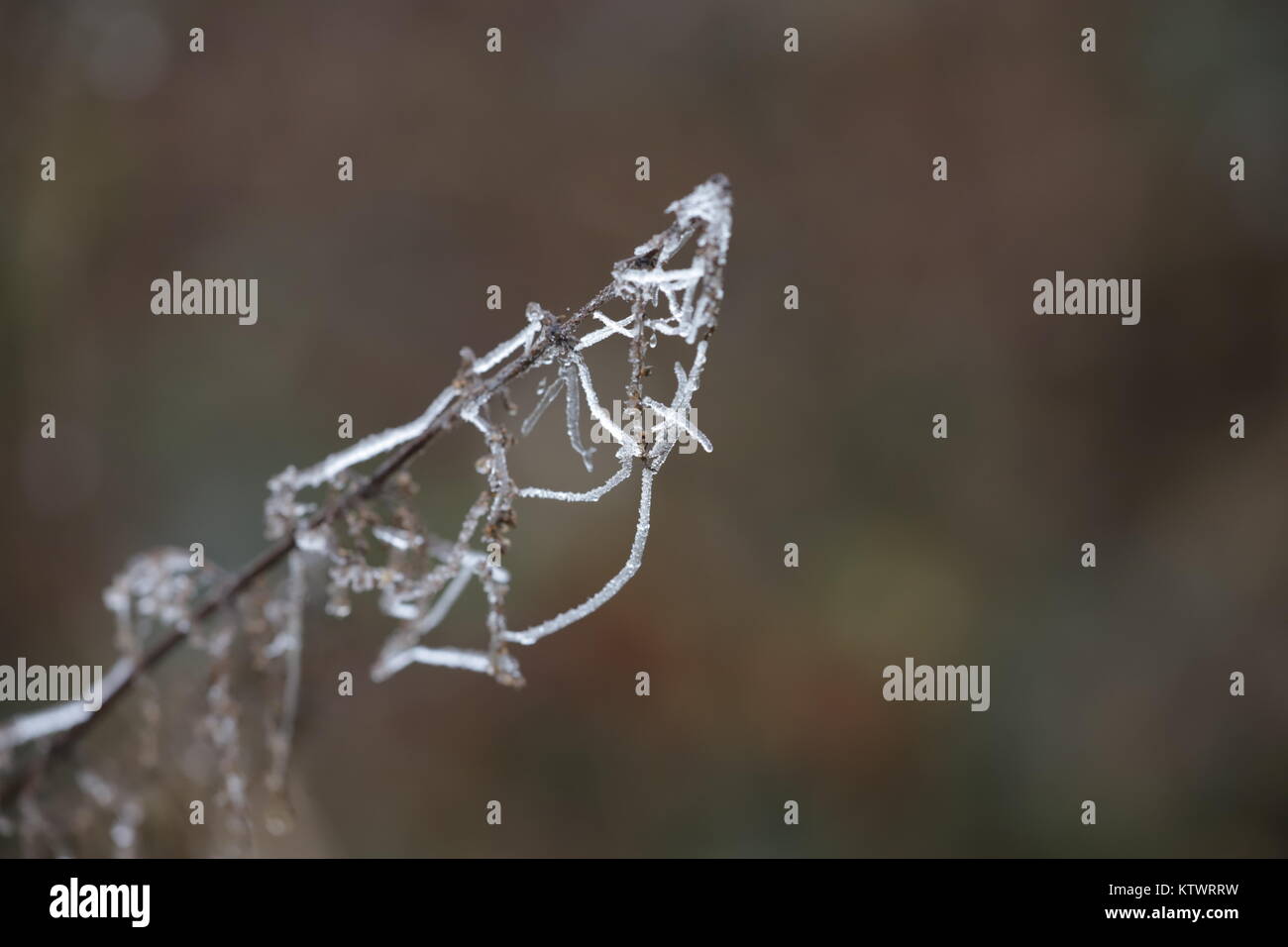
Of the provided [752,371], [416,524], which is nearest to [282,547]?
[416,524]

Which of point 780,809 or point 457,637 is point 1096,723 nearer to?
point 780,809

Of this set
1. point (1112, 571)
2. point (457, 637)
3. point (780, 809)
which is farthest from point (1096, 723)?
point (457, 637)

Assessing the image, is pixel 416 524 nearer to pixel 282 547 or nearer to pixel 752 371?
pixel 282 547

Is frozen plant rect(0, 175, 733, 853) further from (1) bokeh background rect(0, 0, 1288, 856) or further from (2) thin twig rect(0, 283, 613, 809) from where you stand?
(1) bokeh background rect(0, 0, 1288, 856)

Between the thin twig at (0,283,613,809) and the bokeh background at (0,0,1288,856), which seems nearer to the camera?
the thin twig at (0,283,613,809)

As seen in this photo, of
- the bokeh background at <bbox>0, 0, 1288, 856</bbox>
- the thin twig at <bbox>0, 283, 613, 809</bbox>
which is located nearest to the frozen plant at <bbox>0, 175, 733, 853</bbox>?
the thin twig at <bbox>0, 283, 613, 809</bbox>

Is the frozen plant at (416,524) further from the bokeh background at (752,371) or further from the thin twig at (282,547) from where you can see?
the bokeh background at (752,371)
